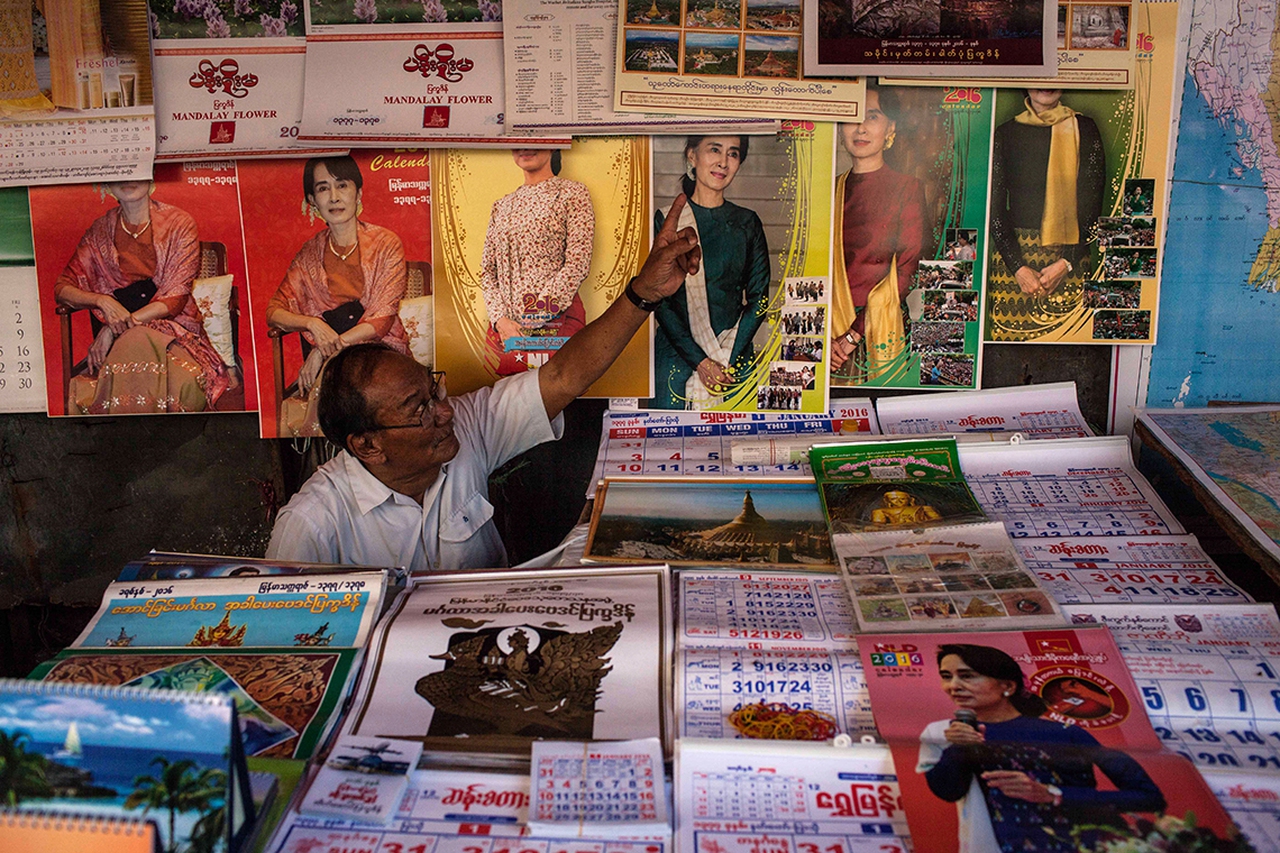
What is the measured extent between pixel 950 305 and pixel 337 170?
1311mm

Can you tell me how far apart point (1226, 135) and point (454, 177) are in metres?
1.54

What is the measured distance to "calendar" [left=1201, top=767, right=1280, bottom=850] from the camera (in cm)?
80

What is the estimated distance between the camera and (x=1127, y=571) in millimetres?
1251

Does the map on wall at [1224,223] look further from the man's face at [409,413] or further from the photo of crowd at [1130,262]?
the man's face at [409,413]

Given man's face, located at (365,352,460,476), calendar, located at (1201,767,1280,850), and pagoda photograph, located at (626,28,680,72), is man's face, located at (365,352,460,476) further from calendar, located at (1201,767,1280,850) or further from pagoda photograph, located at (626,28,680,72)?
calendar, located at (1201,767,1280,850)

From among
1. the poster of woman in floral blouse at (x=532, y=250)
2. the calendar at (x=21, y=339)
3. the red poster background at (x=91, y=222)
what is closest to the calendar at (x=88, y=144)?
the red poster background at (x=91, y=222)

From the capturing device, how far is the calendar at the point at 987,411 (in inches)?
68.3

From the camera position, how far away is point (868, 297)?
5.94 feet

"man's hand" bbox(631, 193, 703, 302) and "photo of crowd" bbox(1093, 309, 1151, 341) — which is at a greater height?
"man's hand" bbox(631, 193, 703, 302)

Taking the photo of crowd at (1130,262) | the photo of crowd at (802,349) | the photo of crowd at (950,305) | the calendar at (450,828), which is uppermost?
the photo of crowd at (1130,262)

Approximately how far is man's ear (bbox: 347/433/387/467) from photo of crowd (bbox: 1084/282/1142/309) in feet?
4.68

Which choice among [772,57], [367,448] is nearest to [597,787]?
[367,448]

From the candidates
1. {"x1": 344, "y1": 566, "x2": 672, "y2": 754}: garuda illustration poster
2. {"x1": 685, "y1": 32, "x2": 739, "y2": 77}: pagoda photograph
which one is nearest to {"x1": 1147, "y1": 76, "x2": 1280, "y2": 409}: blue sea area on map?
{"x1": 685, "y1": 32, "x2": 739, "y2": 77}: pagoda photograph

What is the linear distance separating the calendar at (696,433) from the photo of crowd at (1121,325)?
18.8 inches
